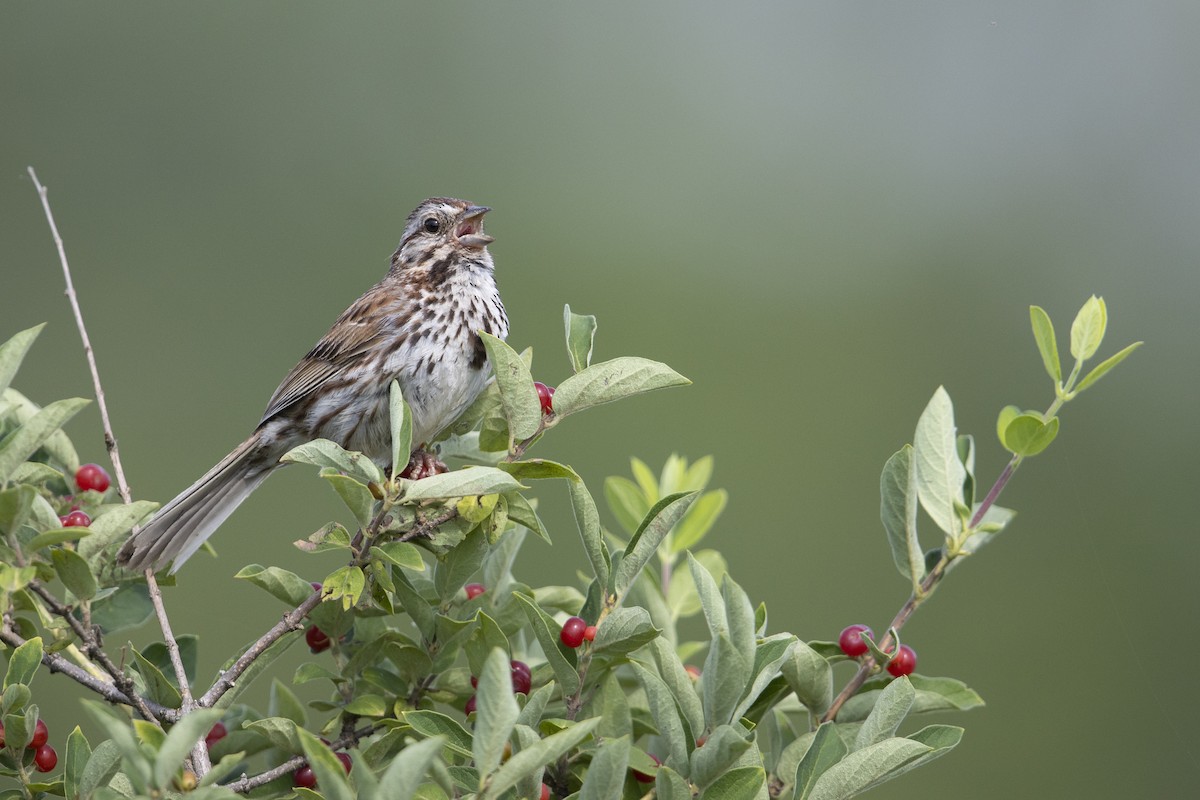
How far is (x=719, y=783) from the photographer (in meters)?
1.83

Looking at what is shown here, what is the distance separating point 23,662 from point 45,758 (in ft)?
0.90

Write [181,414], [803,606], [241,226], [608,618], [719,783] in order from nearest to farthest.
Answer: [719,783] < [608,618] < [803,606] < [181,414] < [241,226]

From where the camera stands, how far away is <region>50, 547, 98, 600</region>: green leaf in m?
2.17

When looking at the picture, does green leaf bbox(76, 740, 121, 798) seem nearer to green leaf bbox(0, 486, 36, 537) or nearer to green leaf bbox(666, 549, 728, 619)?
green leaf bbox(0, 486, 36, 537)

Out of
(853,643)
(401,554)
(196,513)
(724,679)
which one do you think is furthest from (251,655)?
(196,513)

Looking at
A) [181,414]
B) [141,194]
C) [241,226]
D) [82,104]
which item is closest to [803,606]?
[181,414]

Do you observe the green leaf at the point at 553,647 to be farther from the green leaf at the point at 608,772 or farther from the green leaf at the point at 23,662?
the green leaf at the point at 23,662

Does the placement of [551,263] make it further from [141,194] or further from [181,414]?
[141,194]

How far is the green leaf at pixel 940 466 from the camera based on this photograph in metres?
2.31

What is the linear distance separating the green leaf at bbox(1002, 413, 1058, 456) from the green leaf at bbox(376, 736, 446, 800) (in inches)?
50.0

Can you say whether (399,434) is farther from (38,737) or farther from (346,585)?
(38,737)

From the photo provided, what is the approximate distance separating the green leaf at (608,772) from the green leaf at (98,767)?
71cm

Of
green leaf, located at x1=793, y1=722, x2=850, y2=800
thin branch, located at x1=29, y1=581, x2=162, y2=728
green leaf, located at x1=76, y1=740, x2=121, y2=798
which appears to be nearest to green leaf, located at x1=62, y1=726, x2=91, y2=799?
green leaf, located at x1=76, y1=740, x2=121, y2=798

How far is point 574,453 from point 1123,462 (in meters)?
4.15
